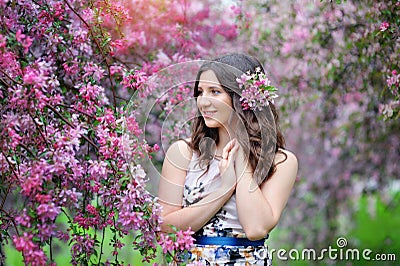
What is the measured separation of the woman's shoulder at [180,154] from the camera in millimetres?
2375

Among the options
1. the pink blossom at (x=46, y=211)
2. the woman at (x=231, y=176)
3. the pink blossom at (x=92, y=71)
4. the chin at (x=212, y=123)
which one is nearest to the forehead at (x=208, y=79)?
the woman at (x=231, y=176)

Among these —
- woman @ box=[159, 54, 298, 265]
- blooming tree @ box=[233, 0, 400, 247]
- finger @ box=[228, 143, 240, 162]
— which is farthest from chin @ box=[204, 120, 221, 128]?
blooming tree @ box=[233, 0, 400, 247]

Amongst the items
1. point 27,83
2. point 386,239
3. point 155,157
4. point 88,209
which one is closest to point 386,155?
point 386,239

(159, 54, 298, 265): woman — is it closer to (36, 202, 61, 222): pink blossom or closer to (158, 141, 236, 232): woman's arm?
→ (158, 141, 236, 232): woman's arm

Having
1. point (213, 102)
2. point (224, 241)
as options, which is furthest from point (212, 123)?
point (224, 241)

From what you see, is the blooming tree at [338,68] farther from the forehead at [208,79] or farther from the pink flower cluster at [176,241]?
the pink flower cluster at [176,241]

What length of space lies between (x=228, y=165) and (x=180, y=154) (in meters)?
0.25

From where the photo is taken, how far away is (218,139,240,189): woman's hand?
2.22m

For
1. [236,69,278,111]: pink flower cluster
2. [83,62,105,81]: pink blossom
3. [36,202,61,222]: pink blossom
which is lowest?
[36,202,61,222]: pink blossom

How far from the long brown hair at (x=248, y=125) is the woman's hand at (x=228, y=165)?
4cm

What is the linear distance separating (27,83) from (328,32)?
2493 mm

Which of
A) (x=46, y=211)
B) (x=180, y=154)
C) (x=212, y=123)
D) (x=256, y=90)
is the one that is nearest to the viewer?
(x=46, y=211)

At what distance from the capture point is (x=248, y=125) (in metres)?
2.33

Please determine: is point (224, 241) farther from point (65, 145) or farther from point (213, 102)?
point (65, 145)
